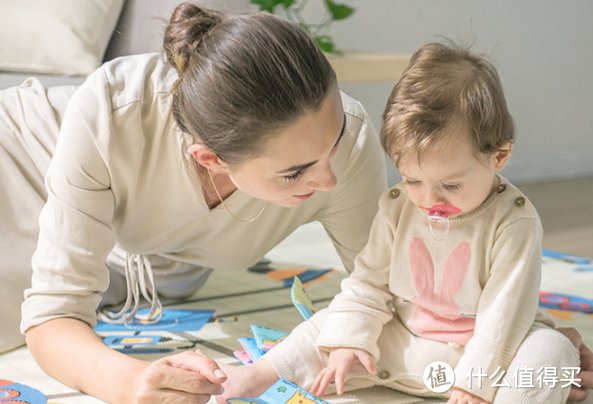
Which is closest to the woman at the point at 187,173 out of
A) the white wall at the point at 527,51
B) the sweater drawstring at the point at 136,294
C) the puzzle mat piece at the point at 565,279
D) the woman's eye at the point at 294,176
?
the woman's eye at the point at 294,176

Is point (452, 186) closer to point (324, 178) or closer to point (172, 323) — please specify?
point (324, 178)

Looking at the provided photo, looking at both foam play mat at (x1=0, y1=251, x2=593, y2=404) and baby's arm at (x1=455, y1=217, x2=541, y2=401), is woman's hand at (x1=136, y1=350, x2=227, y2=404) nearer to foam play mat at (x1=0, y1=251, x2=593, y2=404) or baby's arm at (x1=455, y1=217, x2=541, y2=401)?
foam play mat at (x1=0, y1=251, x2=593, y2=404)

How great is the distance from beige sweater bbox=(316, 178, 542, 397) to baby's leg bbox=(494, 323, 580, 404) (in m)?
0.02

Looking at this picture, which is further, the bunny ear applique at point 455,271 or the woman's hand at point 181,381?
the bunny ear applique at point 455,271

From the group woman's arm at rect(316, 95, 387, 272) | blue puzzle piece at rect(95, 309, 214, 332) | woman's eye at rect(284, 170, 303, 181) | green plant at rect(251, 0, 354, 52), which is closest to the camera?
woman's eye at rect(284, 170, 303, 181)

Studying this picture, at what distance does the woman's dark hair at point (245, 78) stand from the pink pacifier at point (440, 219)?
0.23 meters

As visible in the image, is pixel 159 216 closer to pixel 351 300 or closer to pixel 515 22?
pixel 351 300

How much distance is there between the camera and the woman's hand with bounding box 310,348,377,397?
37.5 inches

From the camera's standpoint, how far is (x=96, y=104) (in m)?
1.00

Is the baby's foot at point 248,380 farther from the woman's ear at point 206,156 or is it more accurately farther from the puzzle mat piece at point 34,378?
the woman's ear at point 206,156

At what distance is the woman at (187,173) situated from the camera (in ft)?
2.78

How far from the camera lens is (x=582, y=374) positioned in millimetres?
961

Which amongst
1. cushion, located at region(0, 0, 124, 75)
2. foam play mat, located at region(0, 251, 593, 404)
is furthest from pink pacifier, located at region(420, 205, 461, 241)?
cushion, located at region(0, 0, 124, 75)
